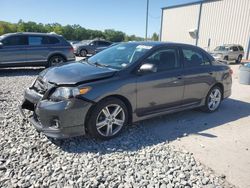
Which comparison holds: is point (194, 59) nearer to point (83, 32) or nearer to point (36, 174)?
point (36, 174)

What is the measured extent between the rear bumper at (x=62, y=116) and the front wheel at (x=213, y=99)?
10.3 ft

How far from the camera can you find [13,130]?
4062 mm

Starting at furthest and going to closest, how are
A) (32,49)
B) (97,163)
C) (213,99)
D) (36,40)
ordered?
(36,40) → (32,49) → (213,99) → (97,163)

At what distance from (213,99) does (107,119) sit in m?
3.02

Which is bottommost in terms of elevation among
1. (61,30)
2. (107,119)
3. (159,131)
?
(159,131)

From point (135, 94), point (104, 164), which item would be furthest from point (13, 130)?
Result: point (135, 94)

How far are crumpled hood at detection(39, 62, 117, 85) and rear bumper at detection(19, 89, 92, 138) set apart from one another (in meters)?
0.34

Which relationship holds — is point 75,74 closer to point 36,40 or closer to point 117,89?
point 117,89

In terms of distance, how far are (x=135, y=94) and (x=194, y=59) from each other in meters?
1.87

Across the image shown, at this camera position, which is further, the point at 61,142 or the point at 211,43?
the point at 211,43

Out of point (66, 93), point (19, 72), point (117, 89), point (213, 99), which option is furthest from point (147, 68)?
point (19, 72)

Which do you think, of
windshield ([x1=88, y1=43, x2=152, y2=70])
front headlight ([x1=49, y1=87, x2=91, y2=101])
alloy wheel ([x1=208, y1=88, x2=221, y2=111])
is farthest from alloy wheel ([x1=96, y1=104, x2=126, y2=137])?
alloy wheel ([x1=208, y1=88, x2=221, y2=111])

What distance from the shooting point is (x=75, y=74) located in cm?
372

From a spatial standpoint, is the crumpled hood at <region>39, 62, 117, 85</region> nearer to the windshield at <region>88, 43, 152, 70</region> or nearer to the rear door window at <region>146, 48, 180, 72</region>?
the windshield at <region>88, 43, 152, 70</region>
